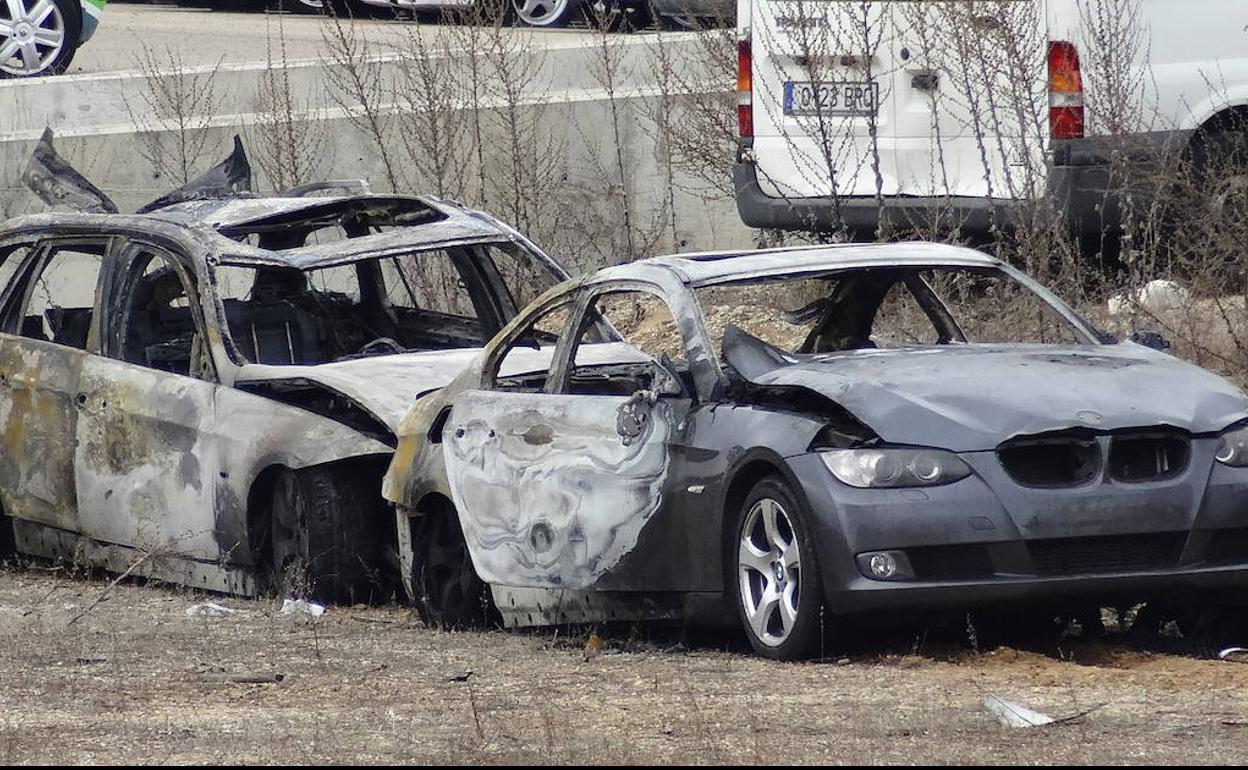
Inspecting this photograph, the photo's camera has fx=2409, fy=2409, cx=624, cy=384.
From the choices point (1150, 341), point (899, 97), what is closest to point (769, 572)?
point (1150, 341)

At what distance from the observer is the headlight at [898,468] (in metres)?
7.02

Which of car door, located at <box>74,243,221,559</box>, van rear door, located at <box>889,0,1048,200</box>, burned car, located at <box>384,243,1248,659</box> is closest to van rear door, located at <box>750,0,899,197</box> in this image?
van rear door, located at <box>889,0,1048,200</box>

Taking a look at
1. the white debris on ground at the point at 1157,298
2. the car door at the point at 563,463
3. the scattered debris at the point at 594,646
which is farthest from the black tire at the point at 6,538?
the white debris on ground at the point at 1157,298

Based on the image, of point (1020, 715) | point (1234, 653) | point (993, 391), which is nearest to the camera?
point (1020, 715)

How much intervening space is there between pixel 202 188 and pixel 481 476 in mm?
3391

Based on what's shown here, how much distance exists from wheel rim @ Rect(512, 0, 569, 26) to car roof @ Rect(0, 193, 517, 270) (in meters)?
12.0

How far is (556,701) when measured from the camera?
21.6 ft

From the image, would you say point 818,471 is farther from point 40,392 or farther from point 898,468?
point 40,392

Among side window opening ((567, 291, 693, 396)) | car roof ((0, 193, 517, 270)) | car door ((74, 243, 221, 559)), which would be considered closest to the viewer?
side window opening ((567, 291, 693, 396))

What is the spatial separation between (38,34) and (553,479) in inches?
491

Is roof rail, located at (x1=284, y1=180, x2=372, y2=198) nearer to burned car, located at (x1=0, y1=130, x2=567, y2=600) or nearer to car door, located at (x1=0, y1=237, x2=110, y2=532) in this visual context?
burned car, located at (x1=0, y1=130, x2=567, y2=600)

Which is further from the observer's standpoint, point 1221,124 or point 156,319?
point 1221,124

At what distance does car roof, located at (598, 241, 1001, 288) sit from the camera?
8125 mm

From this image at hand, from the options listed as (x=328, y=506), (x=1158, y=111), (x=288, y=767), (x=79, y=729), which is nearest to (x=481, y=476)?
(x=328, y=506)
